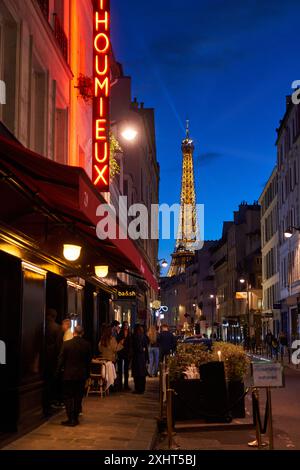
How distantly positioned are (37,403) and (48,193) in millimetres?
4354

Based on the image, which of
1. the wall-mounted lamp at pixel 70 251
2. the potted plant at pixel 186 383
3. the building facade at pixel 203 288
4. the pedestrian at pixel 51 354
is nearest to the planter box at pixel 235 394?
the potted plant at pixel 186 383

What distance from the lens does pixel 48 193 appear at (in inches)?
383

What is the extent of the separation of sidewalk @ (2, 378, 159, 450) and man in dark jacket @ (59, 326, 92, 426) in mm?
294

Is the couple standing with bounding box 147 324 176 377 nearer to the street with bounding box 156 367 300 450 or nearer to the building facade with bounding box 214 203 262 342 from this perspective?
the street with bounding box 156 367 300 450

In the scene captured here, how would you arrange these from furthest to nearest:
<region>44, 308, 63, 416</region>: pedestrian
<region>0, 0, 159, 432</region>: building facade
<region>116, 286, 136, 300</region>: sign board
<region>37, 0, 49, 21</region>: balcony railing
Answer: <region>116, 286, 136, 300</region>: sign board
<region>37, 0, 49, 21</region>: balcony railing
<region>44, 308, 63, 416</region>: pedestrian
<region>0, 0, 159, 432</region>: building facade

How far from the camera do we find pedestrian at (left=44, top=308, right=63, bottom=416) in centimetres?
1288

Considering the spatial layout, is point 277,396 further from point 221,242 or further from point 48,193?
point 221,242

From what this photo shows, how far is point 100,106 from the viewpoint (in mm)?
18406

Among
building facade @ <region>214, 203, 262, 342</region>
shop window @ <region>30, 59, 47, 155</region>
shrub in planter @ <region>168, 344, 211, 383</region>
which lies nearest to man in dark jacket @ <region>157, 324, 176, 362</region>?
shrub in planter @ <region>168, 344, 211, 383</region>

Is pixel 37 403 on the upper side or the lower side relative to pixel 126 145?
lower

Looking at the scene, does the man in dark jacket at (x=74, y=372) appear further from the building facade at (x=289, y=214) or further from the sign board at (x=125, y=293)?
the building facade at (x=289, y=214)

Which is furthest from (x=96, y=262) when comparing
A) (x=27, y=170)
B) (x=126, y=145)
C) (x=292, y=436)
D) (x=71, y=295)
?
(x=126, y=145)

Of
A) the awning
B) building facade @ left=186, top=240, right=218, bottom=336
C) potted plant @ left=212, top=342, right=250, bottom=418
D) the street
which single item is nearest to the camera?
the awning

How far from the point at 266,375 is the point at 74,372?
11.8ft
